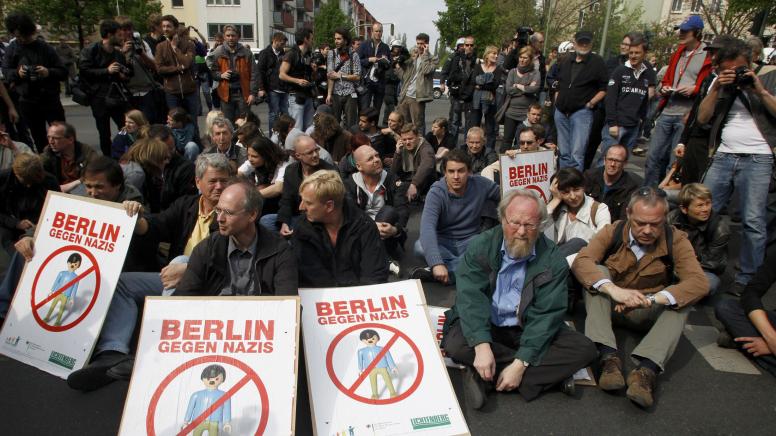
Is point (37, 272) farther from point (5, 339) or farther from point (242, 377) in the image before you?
point (242, 377)

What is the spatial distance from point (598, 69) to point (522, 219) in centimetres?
A: 475

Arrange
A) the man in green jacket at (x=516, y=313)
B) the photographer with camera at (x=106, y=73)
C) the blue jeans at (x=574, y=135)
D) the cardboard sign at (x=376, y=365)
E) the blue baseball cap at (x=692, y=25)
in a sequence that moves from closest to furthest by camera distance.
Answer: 1. the cardboard sign at (x=376, y=365)
2. the man in green jacket at (x=516, y=313)
3. the blue baseball cap at (x=692, y=25)
4. the photographer with camera at (x=106, y=73)
5. the blue jeans at (x=574, y=135)

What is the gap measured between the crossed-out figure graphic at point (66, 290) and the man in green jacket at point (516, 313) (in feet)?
7.43

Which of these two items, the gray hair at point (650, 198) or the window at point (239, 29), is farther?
the window at point (239, 29)

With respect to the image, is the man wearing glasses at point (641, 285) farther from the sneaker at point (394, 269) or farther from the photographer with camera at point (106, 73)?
the photographer with camera at point (106, 73)

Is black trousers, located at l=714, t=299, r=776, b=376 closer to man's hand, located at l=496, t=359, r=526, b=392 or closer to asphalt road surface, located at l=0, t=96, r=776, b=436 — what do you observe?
asphalt road surface, located at l=0, t=96, r=776, b=436

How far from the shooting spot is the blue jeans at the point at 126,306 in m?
3.03

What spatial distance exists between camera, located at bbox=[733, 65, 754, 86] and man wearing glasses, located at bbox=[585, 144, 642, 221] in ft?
3.41

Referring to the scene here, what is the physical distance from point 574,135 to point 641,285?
156 inches

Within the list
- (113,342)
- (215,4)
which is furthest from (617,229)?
(215,4)

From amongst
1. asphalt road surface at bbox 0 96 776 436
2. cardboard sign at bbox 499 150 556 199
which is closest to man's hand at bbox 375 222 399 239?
cardboard sign at bbox 499 150 556 199

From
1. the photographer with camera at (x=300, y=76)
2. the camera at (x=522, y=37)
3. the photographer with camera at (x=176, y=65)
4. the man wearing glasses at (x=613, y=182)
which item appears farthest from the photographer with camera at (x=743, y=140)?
the photographer with camera at (x=176, y=65)

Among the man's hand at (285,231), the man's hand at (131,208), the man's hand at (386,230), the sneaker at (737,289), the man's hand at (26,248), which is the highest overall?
the man's hand at (131,208)

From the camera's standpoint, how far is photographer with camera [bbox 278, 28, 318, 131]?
834 centimetres
